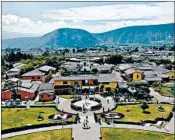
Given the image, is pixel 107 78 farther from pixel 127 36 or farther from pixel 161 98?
pixel 127 36

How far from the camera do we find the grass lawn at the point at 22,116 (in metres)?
6.64

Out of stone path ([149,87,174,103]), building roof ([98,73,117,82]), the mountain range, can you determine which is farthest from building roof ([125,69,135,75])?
the mountain range

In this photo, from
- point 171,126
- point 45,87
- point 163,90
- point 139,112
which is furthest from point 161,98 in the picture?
point 45,87

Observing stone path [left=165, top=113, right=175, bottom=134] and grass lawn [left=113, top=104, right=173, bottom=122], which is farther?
grass lawn [left=113, top=104, right=173, bottom=122]

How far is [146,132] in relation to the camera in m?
6.09

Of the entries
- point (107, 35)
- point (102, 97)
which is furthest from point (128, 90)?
point (107, 35)

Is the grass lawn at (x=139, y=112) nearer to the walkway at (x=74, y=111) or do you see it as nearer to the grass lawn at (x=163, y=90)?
the walkway at (x=74, y=111)

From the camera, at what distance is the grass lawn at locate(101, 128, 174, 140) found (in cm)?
577

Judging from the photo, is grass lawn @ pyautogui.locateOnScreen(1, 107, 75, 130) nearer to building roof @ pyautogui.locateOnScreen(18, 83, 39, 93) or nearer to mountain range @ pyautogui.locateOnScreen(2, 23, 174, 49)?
building roof @ pyautogui.locateOnScreen(18, 83, 39, 93)

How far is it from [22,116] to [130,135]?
109 inches

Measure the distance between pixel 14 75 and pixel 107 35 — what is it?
4939cm

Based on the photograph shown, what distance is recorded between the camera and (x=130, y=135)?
592 cm

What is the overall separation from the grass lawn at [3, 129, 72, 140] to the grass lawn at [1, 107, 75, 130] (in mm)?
637

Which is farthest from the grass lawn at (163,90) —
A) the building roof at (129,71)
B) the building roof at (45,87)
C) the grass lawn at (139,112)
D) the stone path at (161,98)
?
the building roof at (45,87)
